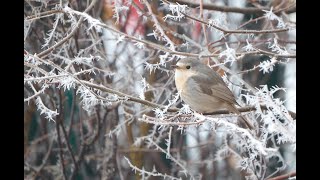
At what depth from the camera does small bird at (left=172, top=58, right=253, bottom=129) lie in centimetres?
188

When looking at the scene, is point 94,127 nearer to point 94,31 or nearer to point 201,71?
point 94,31

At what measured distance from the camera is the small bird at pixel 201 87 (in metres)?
1.88

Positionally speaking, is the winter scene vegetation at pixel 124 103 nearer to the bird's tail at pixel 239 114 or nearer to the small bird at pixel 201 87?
the small bird at pixel 201 87

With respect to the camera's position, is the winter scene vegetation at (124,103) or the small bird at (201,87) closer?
the small bird at (201,87)

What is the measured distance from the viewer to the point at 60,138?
277 centimetres

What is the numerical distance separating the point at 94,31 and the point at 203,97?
2.59 feet

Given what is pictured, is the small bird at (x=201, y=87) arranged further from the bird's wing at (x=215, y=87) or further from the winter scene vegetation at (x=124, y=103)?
the winter scene vegetation at (x=124, y=103)

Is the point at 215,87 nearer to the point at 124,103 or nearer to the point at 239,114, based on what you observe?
the point at 239,114

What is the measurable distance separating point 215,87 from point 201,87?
55mm

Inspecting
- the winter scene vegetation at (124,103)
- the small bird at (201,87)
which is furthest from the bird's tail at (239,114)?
the winter scene vegetation at (124,103)

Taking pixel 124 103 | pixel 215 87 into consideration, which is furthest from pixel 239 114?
pixel 124 103

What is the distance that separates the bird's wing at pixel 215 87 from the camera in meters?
1.86

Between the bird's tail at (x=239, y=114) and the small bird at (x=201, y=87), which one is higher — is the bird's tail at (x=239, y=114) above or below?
below
